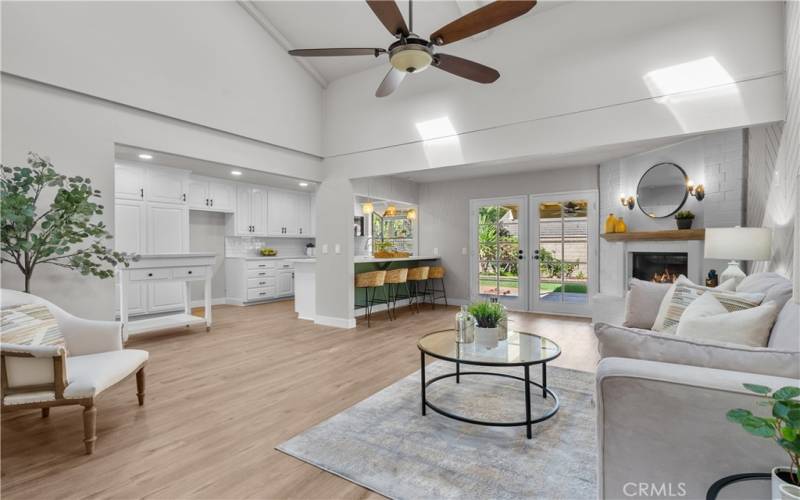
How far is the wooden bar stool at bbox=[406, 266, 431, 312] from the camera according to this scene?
6.73 meters

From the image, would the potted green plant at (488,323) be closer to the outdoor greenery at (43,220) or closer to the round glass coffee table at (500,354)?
the round glass coffee table at (500,354)

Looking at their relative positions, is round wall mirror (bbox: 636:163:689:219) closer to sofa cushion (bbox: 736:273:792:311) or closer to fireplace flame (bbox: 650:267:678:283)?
fireplace flame (bbox: 650:267:678:283)

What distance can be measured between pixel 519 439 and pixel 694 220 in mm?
4068

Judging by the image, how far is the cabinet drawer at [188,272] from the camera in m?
4.96

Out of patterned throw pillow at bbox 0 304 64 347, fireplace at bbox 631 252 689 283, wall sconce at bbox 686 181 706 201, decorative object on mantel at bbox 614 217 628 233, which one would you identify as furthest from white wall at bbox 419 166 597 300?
patterned throw pillow at bbox 0 304 64 347

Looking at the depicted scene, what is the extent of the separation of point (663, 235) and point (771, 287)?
269 cm

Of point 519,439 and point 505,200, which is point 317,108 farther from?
point 519,439

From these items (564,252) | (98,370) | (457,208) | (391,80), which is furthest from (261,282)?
(564,252)

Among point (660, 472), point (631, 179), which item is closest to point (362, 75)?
point (631, 179)

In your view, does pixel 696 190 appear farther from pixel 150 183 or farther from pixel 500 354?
pixel 150 183

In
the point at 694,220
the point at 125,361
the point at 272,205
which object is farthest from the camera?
the point at 272,205

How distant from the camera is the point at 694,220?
4.69 metres

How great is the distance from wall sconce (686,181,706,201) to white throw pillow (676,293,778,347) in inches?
126

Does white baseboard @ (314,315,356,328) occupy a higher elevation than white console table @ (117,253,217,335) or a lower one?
lower
